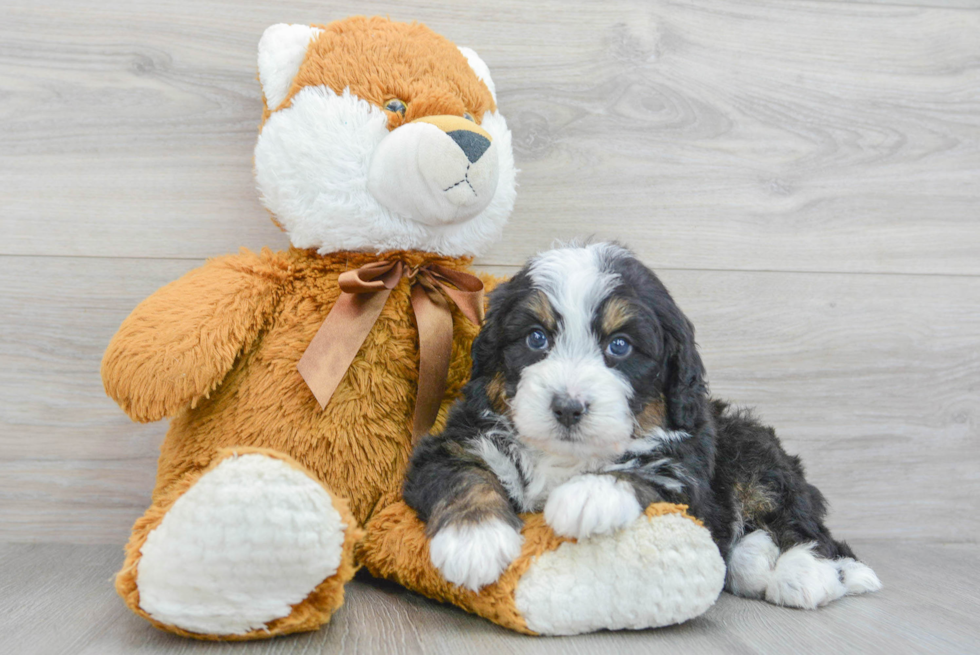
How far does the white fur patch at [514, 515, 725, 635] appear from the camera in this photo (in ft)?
4.50

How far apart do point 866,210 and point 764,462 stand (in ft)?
3.52

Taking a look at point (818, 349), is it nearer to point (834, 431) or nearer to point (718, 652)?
point (834, 431)

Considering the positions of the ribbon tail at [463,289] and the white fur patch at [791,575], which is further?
the ribbon tail at [463,289]

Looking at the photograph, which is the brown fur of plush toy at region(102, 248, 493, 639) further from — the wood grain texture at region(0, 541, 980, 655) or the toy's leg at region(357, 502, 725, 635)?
the toy's leg at region(357, 502, 725, 635)

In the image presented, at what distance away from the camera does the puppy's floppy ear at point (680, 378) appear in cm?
153

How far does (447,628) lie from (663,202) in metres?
1.43

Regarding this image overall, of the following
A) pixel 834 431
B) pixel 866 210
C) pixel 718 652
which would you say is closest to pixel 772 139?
pixel 866 210

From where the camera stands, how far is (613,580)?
138 cm

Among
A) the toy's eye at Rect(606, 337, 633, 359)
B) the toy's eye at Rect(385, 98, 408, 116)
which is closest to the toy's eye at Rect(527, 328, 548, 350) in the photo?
the toy's eye at Rect(606, 337, 633, 359)

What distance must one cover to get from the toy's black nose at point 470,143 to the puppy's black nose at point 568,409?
592 mm

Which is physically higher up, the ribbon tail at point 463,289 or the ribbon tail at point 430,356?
the ribbon tail at point 463,289

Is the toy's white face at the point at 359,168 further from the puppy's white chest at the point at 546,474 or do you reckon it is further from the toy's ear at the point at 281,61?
the puppy's white chest at the point at 546,474

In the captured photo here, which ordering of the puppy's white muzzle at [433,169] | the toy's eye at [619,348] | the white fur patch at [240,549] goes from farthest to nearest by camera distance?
the puppy's white muzzle at [433,169] < the toy's eye at [619,348] < the white fur patch at [240,549]

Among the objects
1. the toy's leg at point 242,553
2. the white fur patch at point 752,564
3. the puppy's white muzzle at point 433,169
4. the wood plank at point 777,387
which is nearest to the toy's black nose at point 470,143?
the puppy's white muzzle at point 433,169
